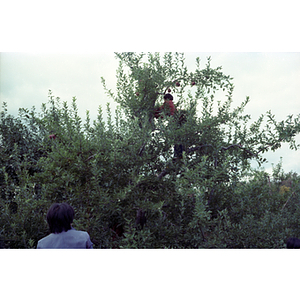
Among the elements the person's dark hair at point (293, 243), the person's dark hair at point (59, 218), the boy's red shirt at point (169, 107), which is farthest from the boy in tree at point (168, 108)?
the person's dark hair at point (293, 243)

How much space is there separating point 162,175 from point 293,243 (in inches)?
73.5

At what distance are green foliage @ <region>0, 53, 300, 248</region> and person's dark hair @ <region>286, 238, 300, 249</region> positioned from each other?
11cm

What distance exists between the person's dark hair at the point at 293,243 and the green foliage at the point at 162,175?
0.11m

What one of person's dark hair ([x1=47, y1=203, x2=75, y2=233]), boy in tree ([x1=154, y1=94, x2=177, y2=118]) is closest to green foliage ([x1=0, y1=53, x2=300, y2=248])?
boy in tree ([x1=154, y1=94, x2=177, y2=118])

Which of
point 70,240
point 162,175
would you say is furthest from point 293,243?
point 70,240

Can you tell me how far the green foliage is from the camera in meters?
3.35

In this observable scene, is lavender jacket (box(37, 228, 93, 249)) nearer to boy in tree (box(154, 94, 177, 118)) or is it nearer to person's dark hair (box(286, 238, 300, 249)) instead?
boy in tree (box(154, 94, 177, 118))

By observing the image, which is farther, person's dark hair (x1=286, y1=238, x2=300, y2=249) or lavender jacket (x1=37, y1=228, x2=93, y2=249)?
person's dark hair (x1=286, y1=238, x2=300, y2=249)

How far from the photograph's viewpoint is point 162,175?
12.9ft

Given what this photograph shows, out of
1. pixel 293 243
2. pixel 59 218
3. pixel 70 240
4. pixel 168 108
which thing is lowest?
pixel 293 243

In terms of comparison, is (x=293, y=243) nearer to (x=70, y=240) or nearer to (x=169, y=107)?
(x=169, y=107)
